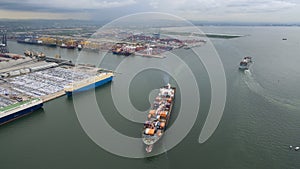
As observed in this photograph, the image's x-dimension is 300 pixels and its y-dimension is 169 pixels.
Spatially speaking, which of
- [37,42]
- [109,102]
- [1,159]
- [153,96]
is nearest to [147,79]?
[153,96]

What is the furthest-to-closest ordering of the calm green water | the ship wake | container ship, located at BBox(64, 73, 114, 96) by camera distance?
1. container ship, located at BBox(64, 73, 114, 96)
2. the ship wake
3. the calm green water

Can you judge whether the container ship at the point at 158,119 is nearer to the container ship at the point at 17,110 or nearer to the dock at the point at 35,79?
the container ship at the point at 17,110

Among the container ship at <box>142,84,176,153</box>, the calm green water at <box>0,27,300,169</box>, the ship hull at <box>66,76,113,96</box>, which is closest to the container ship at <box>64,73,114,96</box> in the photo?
the ship hull at <box>66,76,113,96</box>

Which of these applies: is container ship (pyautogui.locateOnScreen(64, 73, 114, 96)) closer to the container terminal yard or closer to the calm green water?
the container terminal yard

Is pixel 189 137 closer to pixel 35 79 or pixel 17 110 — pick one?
pixel 17 110

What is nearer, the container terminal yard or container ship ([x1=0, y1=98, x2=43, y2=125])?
container ship ([x1=0, y1=98, x2=43, y2=125])

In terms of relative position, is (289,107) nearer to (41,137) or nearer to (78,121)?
(78,121)
